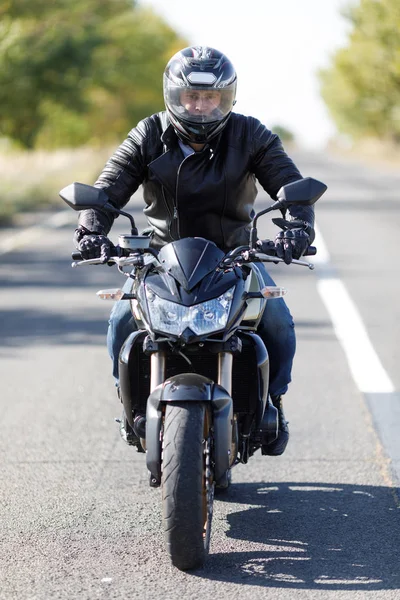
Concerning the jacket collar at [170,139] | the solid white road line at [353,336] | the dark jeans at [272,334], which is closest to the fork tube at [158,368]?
the dark jeans at [272,334]

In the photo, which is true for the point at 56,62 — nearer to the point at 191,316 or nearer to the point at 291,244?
the point at 291,244

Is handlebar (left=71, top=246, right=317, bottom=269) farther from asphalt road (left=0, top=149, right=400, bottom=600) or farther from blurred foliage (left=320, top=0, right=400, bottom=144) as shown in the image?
→ blurred foliage (left=320, top=0, right=400, bottom=144)

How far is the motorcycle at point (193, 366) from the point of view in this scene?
436 centimetres

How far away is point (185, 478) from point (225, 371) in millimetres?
514

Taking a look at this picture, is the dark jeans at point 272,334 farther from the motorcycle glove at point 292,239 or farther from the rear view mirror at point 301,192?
the rear view mirror at point 301,192

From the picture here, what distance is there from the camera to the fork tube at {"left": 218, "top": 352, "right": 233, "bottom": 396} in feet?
15.1

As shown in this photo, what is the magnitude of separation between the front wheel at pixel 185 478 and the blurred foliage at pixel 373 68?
62.2m

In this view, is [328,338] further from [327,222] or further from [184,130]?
[327,222]

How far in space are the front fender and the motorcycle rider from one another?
58 cm

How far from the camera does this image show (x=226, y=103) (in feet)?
16.8

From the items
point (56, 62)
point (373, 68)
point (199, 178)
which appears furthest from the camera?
point (373, 68)

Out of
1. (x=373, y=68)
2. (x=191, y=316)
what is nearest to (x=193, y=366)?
(x=191, y=316)

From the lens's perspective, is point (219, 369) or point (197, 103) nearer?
point (219, 369)

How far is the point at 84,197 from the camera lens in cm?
480
